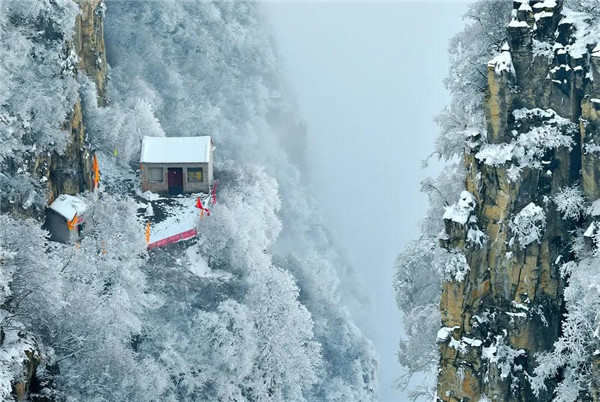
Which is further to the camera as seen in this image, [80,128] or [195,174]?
[195,174]

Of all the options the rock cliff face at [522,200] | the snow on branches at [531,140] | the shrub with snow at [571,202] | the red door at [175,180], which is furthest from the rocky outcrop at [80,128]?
the shrub with snow at [571,202]

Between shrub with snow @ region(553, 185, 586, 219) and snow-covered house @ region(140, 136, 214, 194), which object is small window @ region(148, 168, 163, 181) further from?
shrub with snow @ region(553, 185, 586, 219)

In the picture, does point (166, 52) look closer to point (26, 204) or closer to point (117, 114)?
point (117, 114)

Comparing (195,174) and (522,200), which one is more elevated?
(522,200)

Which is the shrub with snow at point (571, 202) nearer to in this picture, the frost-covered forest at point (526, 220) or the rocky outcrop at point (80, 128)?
the frost-covered forest at point (526, 220)

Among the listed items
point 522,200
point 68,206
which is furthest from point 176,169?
point 522,200

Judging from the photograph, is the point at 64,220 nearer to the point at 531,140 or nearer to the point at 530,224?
the point at 530,224
